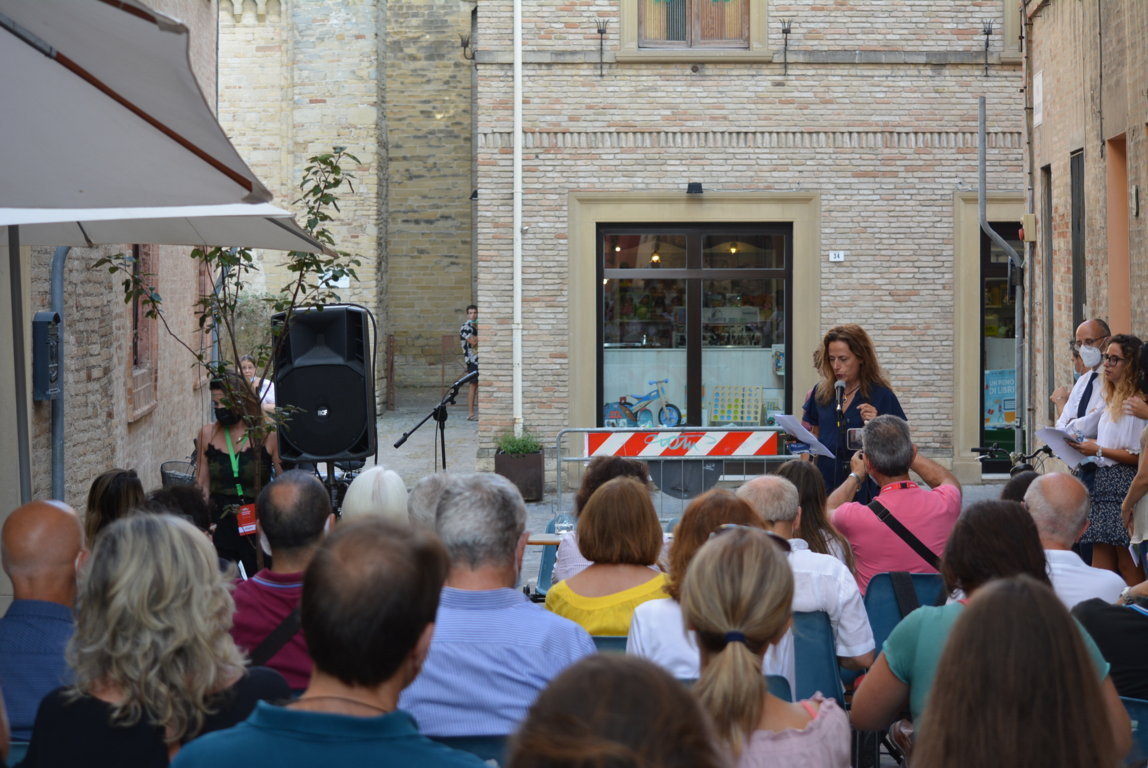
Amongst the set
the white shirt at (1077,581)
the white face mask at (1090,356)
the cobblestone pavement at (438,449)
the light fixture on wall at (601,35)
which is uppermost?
the light fixture on wall at (601,35)

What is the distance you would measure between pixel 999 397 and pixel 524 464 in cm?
563

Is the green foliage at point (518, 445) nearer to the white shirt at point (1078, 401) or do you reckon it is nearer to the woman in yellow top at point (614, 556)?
the white shirt at point (1078, 401)

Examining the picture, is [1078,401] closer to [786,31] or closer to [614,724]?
[614,724]

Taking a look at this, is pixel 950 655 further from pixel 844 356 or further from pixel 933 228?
pixel 933 228

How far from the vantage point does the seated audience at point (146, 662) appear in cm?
297

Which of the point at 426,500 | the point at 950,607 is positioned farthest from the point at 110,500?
the point at 950,607

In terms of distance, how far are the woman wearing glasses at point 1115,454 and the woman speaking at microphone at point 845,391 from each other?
1.13 metres

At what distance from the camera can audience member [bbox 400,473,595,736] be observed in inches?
139

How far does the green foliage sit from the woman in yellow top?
399 inches

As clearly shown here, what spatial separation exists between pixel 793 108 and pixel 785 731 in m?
13.4

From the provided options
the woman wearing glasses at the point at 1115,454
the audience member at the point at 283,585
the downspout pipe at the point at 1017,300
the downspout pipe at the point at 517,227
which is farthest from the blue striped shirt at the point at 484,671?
the downspout pipe at the point at 517,227

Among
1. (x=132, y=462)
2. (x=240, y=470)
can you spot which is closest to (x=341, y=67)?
(x=132, y=462)

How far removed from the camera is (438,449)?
19891mm

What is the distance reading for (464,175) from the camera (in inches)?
1106
